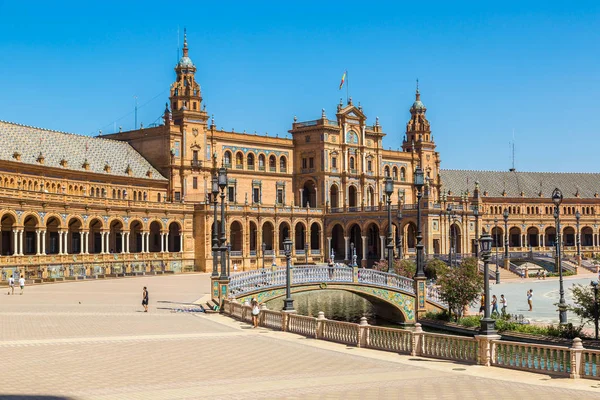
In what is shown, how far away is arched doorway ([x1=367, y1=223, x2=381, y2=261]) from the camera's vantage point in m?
101

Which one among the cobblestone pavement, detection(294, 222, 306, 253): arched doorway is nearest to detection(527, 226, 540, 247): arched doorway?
detection(294, 222, 306, 253): arched doorway

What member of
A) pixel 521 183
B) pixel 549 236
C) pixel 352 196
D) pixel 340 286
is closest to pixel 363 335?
pixel 340 286

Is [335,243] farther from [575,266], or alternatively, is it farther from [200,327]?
[200,327]

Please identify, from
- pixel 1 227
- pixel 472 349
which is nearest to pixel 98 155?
pixel 1 227

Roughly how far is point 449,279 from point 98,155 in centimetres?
4934

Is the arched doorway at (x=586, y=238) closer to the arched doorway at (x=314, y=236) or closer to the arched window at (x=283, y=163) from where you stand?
the arched doorway at (x=314, y=236)

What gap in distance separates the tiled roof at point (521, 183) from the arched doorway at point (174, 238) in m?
49.5

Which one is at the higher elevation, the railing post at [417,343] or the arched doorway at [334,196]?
the arched doorway at [334,196]

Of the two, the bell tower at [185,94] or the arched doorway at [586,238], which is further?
the arched doorway at [586,238]

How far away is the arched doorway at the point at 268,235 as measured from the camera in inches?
3804

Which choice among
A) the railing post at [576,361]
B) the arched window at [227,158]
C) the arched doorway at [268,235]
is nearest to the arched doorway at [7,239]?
the arched window at [227,158]

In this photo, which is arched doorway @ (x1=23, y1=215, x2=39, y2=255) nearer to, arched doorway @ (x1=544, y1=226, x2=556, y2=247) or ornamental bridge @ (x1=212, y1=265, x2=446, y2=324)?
ornamental bridge @ (x1=212, y1=265, x2=446, y2=324)

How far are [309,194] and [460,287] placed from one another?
202 ft

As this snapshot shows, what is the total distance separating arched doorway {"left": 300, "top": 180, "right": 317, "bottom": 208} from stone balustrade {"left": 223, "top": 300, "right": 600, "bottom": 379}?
235 feet
